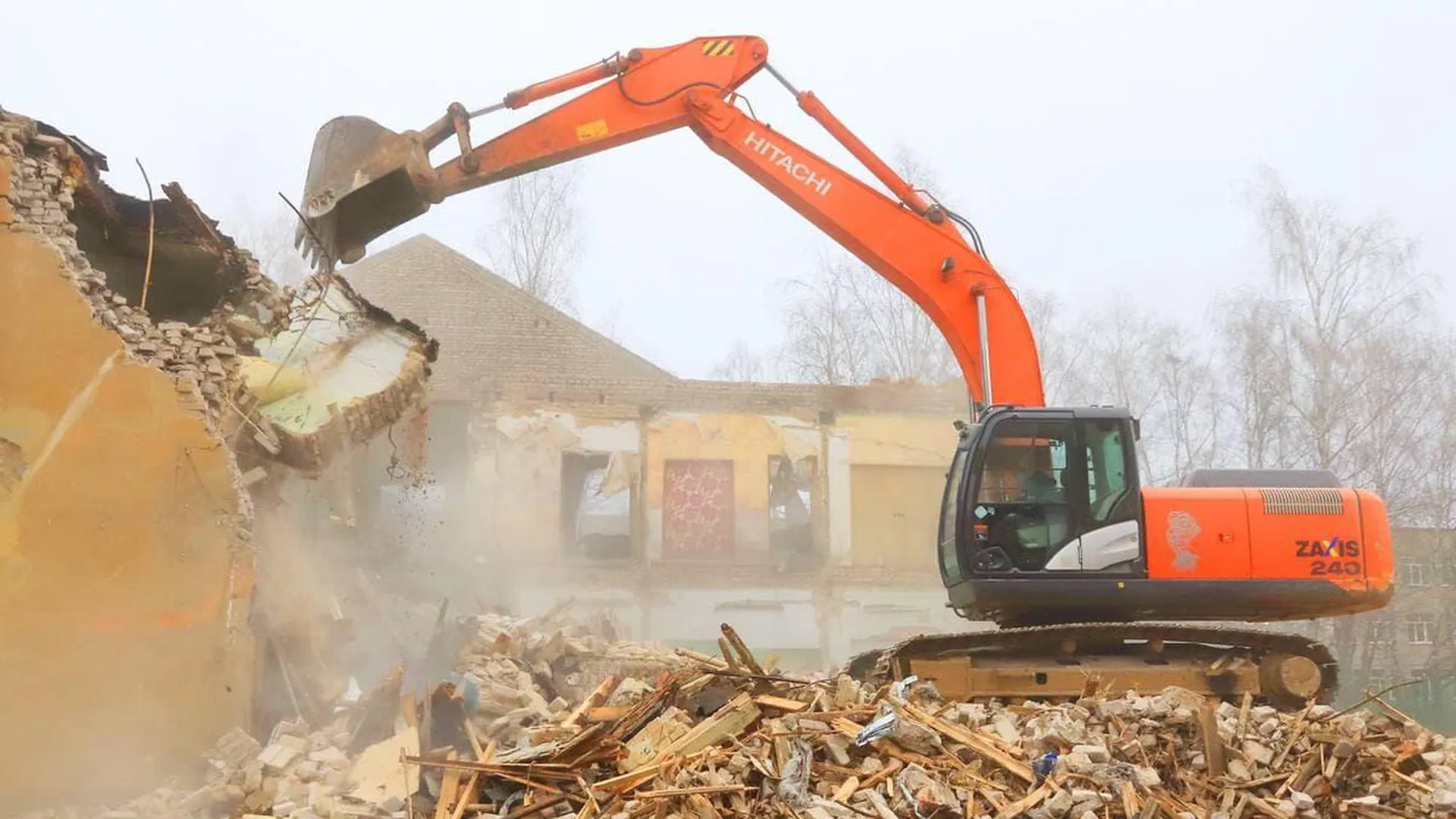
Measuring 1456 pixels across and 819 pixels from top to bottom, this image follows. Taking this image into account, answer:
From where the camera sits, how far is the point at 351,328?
1011cm

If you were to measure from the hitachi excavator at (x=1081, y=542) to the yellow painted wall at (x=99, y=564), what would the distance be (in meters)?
1.64

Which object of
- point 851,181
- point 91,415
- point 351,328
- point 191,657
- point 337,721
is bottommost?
point 337,721

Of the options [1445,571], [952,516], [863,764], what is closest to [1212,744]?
[863,764]

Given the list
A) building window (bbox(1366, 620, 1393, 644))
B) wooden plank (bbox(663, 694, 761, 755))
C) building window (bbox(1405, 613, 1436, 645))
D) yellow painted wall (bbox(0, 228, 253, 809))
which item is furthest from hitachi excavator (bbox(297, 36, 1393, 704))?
building window (bbox(1405, 613, 1436, 645))

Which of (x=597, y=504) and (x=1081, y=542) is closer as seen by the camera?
(x=1081, y=542)

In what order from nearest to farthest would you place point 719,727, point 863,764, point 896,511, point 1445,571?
point 863,764 < point 719,727 < point 896,511 < point 1445,571

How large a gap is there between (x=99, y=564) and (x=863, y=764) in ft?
16.3

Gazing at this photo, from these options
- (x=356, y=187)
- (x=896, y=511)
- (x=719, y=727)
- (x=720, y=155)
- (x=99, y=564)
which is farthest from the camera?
(x=896, y=511)

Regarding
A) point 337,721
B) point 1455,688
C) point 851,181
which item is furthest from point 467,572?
point 1455,688

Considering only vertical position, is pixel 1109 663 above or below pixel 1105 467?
below

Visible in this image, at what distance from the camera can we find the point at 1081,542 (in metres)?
7.72

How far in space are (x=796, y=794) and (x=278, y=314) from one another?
631 centimetres

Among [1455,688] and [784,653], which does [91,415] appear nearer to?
[784,653]

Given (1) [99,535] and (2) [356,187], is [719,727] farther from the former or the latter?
(2) [356,187]
